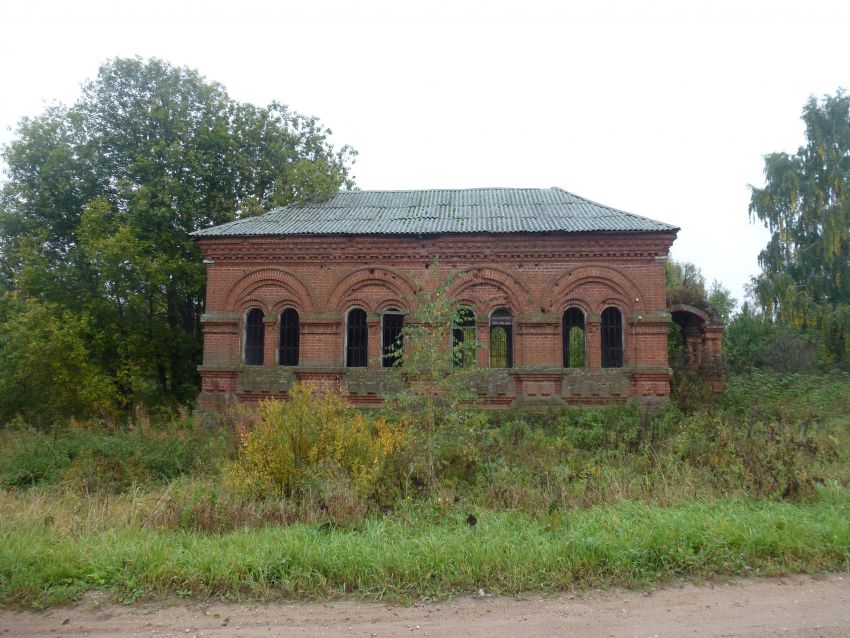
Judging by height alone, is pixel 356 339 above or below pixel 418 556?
above

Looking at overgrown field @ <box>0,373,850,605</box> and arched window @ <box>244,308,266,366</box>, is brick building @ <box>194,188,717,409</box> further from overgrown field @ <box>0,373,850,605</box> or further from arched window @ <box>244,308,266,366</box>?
overgrown field @ <box>0,373,850,605</box>

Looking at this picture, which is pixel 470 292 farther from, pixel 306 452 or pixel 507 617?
pixel 507 617

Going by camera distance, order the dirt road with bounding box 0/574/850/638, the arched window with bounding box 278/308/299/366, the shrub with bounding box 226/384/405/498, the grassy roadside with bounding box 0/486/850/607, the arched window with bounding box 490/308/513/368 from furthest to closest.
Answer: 1. the arched window with bounding box 278/308/299/366
2. the arched window with bounding box 490/308/513/368
3. the shrub with bounding box 226/384/405/498
4. the grassy roadside with bounding box 0/486/850/607
5. the dirt road with bounding box 0/574/850/638

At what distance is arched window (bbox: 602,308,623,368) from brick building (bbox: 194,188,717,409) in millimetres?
27

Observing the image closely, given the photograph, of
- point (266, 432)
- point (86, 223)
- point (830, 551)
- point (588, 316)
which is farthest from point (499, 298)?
point (86, 223)

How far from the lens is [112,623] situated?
4.54m

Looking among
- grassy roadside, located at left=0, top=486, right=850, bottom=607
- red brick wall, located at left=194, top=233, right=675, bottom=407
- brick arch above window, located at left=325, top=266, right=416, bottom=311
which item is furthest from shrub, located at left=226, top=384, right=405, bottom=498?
brick arch above window, located at left=325, top=266, right=416, bottom=311

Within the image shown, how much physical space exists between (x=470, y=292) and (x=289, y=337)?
5.24 meters

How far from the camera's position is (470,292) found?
1482cm

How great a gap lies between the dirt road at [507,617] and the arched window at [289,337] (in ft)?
34.3

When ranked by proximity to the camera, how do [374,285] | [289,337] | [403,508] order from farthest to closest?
[289,337]
[374,285]
[403,508]

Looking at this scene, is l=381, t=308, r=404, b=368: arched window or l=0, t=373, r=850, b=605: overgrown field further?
l=381, t=308, r=404, b=368: arched window

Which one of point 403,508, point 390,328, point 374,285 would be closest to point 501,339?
point 390,328

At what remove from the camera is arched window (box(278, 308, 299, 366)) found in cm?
1526
